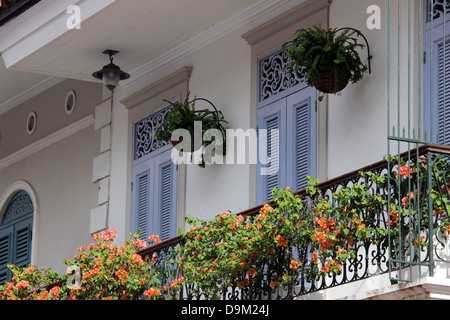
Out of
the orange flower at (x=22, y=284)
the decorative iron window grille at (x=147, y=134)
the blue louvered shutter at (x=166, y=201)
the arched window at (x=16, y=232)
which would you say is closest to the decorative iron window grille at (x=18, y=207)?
the arched window at (x=16, y=232)

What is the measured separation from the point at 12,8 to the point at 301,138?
4.01m

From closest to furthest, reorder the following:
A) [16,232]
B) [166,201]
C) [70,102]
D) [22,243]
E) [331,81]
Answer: [331,81], [166,201], [70,102], [22,243], [16,232]

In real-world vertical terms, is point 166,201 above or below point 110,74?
below

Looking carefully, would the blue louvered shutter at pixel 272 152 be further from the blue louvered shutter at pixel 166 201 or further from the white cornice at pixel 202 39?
the blue louvered shutter at pixel 166 201

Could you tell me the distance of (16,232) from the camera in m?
17.4

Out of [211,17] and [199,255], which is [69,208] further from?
[199,255]

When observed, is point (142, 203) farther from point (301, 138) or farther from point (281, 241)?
point (281, 241)

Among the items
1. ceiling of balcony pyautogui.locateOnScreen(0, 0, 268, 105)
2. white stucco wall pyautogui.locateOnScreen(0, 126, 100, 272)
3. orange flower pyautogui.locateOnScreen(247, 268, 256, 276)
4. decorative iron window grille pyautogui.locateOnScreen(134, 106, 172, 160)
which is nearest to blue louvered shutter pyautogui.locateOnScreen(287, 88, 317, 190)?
ceiling of balcony pyautogui.locateOnScreen(0, 0, 268, 105)

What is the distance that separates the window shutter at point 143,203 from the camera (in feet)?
48.6

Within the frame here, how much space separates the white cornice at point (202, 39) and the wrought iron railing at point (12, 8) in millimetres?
1497

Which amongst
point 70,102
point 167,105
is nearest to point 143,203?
point 167,105

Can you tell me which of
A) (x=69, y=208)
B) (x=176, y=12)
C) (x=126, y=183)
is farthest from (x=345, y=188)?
(x=69, y=208)

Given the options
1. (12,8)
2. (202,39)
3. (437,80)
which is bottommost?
(437,80)
